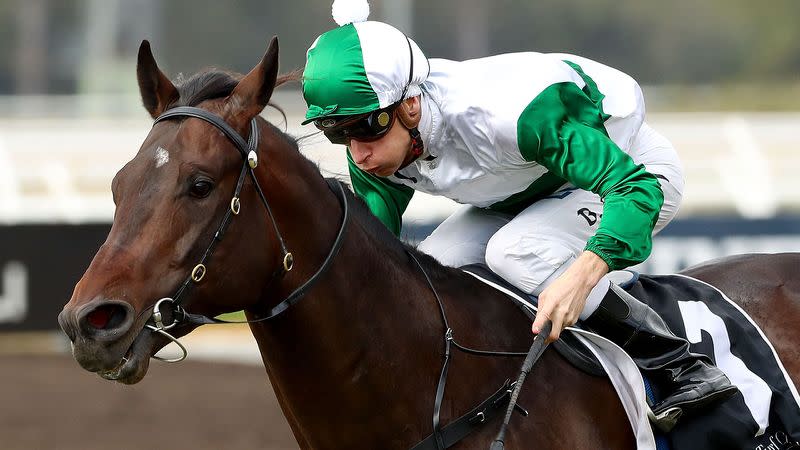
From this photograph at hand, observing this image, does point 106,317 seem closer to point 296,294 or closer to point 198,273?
point 198,273

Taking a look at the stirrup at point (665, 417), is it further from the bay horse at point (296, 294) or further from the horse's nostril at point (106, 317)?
the horse's nostril at point (106, 317)

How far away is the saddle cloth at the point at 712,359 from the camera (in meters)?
3.09

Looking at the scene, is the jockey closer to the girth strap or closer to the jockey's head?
the jockey's head

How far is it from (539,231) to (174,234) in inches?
40.4

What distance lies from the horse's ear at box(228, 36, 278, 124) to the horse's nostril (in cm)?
50

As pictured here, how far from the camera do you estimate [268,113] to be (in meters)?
7.10

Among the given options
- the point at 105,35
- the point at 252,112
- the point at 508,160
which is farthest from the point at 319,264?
the point at 105,35

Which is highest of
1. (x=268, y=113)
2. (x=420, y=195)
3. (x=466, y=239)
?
(x=466, y=239)

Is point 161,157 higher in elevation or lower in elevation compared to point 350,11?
lower

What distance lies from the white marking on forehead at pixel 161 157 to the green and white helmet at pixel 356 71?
1.34 feet

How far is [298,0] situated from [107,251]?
1169cm

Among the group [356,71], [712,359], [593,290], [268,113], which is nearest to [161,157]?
[356,71]

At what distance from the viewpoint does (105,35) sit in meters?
13.1

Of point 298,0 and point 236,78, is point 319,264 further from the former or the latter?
point 298,0
